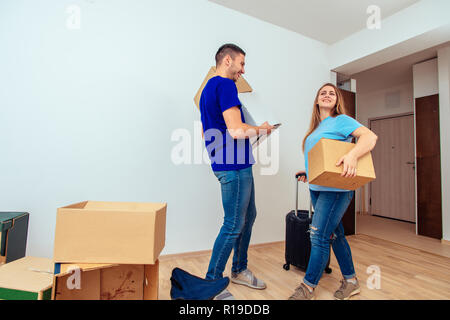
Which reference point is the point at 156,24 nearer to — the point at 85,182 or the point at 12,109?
the point at 12,109

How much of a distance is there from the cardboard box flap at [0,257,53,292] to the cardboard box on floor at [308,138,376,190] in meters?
1.29

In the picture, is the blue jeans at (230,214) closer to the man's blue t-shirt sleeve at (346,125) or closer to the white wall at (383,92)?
the man's blue t-shirt sleeve at (346,125)

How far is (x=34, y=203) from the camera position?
5.48ft

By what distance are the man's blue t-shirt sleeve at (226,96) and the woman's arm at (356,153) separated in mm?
596

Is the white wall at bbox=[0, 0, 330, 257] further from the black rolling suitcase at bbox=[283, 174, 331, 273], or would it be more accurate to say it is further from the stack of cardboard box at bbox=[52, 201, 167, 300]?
the stack of cardboard box at bbox=[52, 201, 167, 300]

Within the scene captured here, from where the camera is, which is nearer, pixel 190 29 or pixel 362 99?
pixel 190 29

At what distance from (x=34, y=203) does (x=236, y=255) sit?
144 centimetres

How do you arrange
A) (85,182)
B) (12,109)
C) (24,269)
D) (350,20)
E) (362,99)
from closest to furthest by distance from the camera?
(24,269)
(12,109)
(85,182)
(350,20)
(362,99)

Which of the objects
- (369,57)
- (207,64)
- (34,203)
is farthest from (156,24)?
(369,57)

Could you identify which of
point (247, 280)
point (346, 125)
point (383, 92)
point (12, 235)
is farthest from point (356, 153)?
point (383, 92)

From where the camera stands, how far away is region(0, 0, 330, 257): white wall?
1666 millimetres

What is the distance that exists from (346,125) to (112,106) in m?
1.66

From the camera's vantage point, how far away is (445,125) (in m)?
2.87

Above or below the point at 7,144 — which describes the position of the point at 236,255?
below
